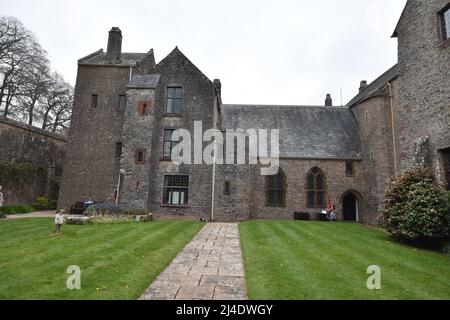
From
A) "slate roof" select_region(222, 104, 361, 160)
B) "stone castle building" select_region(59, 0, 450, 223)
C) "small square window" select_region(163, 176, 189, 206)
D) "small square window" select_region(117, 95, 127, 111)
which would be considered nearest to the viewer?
"stone castle building" select_region(59, 0, 450, 223)

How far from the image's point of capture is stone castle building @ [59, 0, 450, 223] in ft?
57.0

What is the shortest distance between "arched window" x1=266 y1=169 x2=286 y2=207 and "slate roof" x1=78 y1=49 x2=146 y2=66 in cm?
1568

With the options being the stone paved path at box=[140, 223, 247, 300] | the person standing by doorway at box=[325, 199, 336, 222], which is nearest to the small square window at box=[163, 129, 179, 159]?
the stone paved path at box=[140, 223, 247, 300]

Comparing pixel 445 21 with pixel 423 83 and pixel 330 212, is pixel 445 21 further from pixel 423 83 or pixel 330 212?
pixel 330 212

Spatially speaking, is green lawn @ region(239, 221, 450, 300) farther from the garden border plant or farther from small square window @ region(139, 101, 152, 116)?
small square window @ region(139, 101, 152, 116)

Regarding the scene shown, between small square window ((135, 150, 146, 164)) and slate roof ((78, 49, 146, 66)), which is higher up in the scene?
slate roof ((78, 49, 146, 66))

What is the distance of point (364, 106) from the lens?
75.4ft

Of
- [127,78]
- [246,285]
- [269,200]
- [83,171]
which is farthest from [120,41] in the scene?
[246,285]

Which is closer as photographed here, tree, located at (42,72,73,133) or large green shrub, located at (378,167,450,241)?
large green shrub, located at (378,167,450,241)

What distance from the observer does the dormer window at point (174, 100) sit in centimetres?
2102

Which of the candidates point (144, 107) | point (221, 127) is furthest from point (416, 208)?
point (144, 107)

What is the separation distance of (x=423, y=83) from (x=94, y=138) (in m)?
23.4

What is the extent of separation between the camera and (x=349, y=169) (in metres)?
22.5

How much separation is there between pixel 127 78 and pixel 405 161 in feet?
71.7
